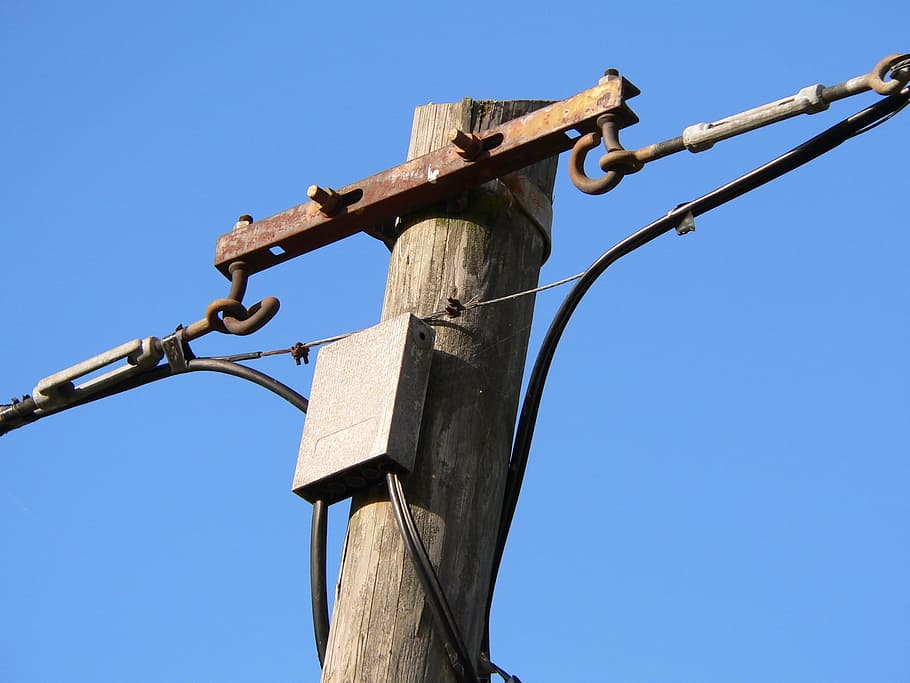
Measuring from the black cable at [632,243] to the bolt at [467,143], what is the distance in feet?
1.36

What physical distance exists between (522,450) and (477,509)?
225 mm

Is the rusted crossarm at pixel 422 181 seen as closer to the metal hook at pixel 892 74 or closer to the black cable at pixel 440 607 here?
the metal hook at pixel 892 74

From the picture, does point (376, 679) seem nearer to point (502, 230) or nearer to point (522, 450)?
point (522, 450)

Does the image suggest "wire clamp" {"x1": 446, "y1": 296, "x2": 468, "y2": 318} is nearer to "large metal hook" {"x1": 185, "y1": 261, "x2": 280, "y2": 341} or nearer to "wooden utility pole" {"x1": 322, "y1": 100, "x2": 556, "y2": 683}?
"wooden utility pole" {"x1": 322, "y1": 100, "x2": 556, "y2": 683}

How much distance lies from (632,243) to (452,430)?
0.59 meters

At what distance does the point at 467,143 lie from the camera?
363 centimetres

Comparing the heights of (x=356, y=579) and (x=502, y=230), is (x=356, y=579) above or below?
below

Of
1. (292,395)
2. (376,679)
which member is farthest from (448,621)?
(292,395)

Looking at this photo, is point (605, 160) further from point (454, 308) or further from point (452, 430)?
point (452, 430)

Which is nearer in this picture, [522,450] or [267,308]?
[522,450]

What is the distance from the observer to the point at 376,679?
3.09 metres

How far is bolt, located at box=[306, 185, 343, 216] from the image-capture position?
12.8 feet

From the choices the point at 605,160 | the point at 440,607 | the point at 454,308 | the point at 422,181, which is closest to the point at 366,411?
the point at 454,308

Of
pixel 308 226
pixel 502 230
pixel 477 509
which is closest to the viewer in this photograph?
pixel 477 509
